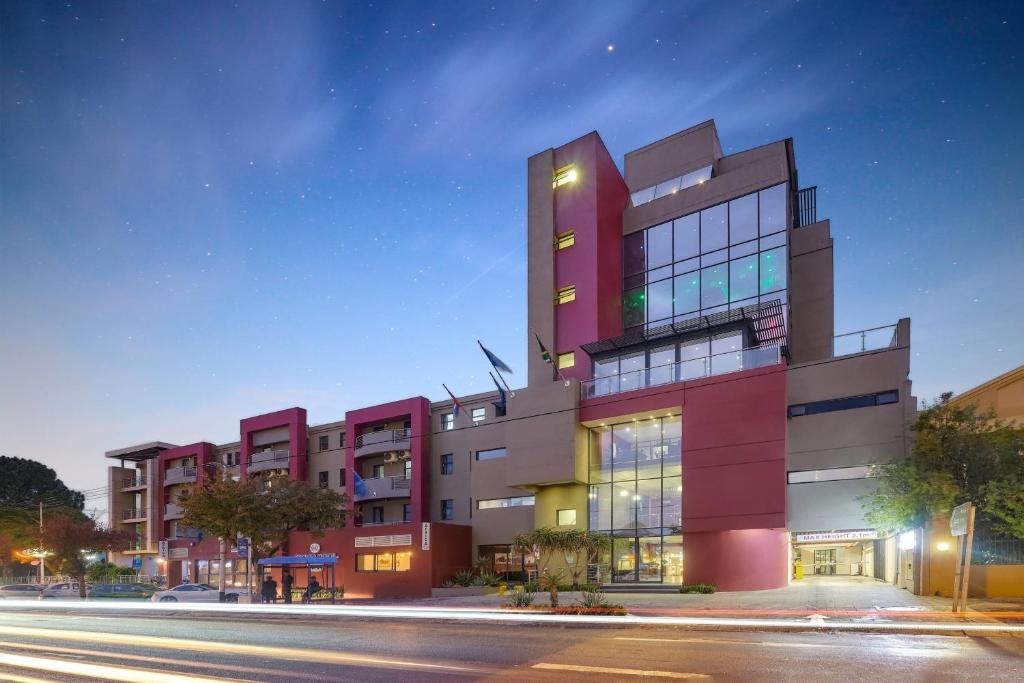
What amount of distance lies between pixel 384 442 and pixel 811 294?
2879cm

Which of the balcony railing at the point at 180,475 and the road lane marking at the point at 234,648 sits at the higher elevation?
the road lane marking at the point at 234,648

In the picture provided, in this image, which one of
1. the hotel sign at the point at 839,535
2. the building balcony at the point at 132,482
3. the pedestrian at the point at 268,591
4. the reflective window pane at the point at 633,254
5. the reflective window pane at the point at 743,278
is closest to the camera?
the hotel sign at the point at 839,535

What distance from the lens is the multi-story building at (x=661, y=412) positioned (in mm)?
32500

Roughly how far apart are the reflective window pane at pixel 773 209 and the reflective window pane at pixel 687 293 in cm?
454

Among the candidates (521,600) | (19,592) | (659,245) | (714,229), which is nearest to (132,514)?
(19,592)

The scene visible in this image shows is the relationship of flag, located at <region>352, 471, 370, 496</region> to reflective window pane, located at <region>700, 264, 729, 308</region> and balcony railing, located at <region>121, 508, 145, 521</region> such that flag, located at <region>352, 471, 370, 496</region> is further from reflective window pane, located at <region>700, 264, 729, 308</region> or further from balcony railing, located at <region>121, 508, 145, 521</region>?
balcony railing, located at <region>121, 508, 145, 521</region>

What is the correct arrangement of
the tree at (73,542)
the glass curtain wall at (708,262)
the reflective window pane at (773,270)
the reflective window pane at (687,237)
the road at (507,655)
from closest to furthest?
the road at (507,655) → the reflective window pane at (773,270) → the glass curtain wall at (708,262) → the reflective window pane at (687,237) → the tree at (73,542)

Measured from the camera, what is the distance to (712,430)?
111 ft

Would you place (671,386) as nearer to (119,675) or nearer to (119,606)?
(119,675)

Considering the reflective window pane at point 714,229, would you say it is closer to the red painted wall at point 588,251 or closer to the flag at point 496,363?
the red painted wall at point 588,251

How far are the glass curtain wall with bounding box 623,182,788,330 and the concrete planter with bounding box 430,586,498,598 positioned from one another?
16.9 m

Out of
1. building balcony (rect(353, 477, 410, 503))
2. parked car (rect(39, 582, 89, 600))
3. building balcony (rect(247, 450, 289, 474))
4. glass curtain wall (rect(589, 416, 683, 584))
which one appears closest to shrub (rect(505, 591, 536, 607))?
glass curtain wall (rect(589, 416, 683, 584))

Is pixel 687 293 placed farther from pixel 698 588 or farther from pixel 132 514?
pixel 132 514

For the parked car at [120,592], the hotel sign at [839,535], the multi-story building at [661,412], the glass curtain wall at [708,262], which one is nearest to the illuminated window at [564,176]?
the multi-story building at [661,412]
